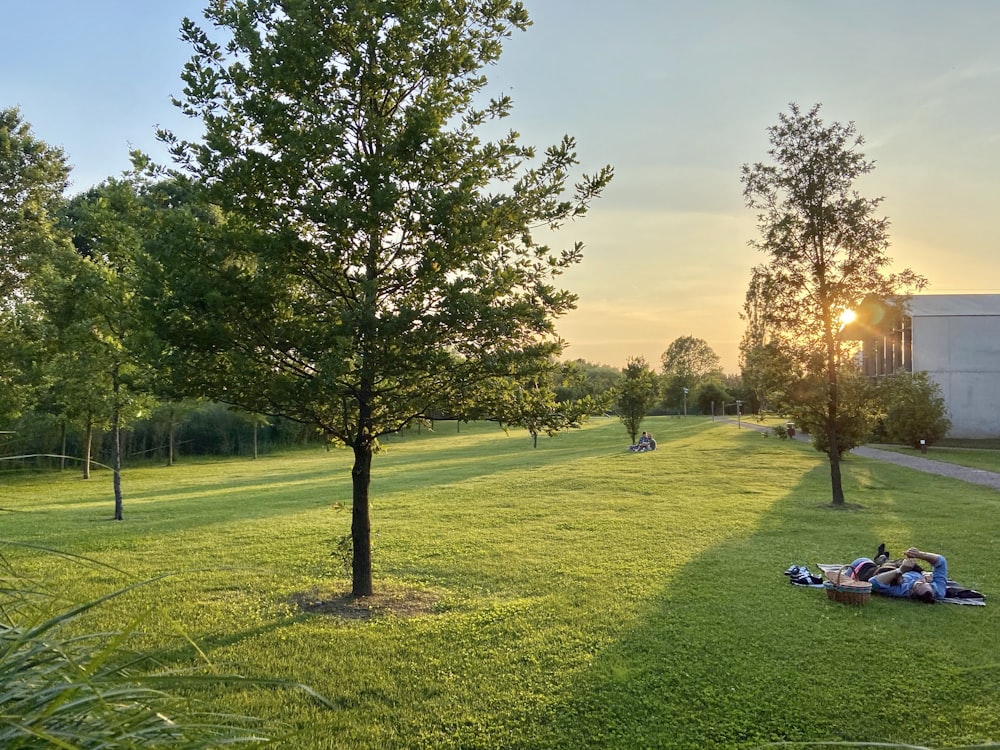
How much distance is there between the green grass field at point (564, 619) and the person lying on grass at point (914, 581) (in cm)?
18

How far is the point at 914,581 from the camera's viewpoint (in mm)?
7008

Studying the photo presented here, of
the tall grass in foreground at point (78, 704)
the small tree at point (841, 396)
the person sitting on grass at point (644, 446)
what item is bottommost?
the person sitting on grass at point (644, 446)

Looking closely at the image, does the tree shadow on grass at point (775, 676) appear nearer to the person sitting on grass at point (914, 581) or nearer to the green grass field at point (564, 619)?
the green grass field at point (564, 619)

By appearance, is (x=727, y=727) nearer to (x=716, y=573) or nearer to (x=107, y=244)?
(x=716, y=573)

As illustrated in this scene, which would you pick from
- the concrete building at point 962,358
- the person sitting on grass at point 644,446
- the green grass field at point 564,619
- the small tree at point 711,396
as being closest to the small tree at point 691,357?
the small tree at point 711,396

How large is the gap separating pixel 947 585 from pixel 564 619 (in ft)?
14.5

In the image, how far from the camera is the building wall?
3353cm

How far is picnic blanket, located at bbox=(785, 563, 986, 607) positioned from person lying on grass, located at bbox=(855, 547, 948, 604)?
13 centimetres

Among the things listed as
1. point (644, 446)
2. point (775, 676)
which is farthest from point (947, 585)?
point (644, 446)

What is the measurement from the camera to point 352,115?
6.55 metres

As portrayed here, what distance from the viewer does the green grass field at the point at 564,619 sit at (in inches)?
163

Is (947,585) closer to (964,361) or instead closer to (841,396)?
(841,396)

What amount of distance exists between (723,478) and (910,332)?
22514mm

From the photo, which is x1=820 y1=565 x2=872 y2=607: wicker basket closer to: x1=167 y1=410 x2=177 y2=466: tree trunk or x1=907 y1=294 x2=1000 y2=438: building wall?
x1=167 y1=410 x2=177 y2=466: tree trunk
